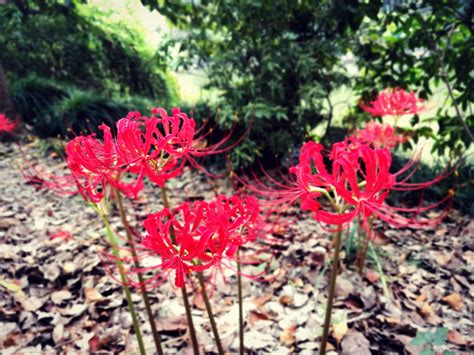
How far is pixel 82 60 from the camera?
5.03 m

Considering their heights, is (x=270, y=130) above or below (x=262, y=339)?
above

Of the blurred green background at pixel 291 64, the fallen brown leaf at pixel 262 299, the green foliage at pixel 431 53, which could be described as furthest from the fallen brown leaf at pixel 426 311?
the green foliage at pixel 431 53

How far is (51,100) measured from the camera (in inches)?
170

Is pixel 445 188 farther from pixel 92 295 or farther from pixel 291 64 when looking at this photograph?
pixel 92 295

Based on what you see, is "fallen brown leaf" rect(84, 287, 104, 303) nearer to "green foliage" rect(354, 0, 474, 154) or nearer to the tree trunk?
"green foliage" rect(354, 0, 474, 154)

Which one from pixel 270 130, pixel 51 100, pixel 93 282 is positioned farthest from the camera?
pixel 51 100

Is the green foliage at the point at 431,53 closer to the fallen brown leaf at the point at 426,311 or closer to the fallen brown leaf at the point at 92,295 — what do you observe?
the fallen brown leaf at the point at 426,311

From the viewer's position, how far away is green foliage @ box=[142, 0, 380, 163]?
268 centimetres

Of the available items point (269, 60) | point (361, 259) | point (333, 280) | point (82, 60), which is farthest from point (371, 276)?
point (82, 60)

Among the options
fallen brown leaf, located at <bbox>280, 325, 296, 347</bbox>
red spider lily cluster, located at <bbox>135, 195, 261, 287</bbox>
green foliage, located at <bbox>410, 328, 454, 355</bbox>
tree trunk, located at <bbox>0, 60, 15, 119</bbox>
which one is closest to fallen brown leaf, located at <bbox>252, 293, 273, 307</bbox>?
fallen brown leaf, located at <bbox>280, 325, 296, 347</bbox>

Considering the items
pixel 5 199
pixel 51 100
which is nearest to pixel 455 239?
pixel 5 199

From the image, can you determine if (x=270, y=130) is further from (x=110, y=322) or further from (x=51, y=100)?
(x=51, y=100)

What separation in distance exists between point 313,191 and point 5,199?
2.50m

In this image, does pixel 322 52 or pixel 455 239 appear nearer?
pixel 455 239
